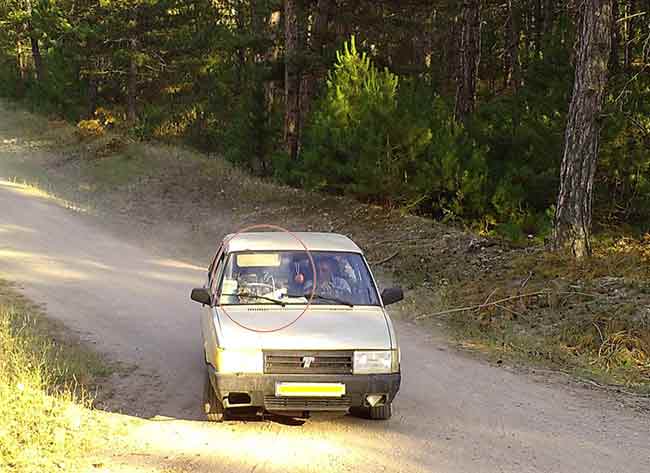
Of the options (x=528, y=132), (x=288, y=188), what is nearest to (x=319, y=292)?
(x=528, y=132)

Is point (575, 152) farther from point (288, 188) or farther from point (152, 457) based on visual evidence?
point (288, 188)

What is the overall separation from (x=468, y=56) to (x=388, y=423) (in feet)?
52.2

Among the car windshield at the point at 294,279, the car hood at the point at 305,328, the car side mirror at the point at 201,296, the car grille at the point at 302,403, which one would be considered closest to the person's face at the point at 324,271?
the car windshield at the point at 294,279

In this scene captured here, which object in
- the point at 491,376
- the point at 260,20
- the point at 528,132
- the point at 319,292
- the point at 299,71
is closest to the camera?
the point at 319,292

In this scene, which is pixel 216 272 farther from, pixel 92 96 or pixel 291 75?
pixel 92 96

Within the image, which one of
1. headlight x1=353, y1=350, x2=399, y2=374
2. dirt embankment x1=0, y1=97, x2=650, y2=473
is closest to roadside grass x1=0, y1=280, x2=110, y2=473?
dirt embankment x1=0, y1=97, x2=650, y2=473

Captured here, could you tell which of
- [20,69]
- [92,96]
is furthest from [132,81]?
[20,69]

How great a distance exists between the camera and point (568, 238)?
12.5m

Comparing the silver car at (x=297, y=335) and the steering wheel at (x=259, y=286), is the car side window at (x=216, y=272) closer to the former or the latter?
the silver car at (x=297, y=335)

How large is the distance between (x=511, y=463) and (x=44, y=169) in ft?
86.5

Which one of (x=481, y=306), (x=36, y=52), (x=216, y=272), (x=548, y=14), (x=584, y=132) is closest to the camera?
(x=216, y=272)

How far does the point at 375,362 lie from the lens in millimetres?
6016

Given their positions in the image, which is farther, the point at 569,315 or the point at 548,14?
the point at 548,14

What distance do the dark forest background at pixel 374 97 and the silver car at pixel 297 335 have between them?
793 centimetres
